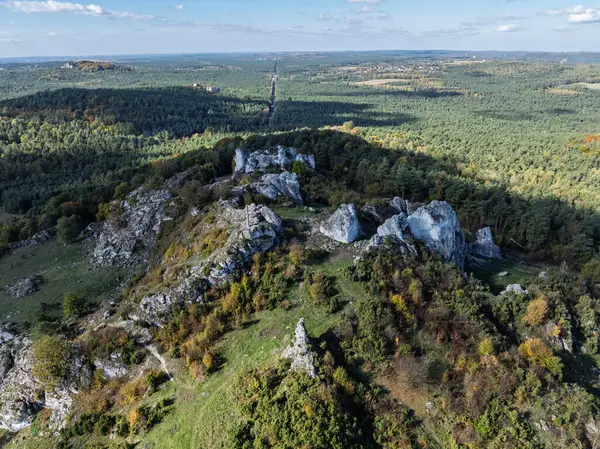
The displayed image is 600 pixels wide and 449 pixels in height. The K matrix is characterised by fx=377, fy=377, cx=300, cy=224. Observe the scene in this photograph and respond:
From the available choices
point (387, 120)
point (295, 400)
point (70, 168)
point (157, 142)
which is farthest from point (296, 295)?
point (387, 120)

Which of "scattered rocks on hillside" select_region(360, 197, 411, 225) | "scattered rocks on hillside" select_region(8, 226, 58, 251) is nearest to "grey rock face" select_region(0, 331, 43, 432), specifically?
"scattered rocks on hillside" select_region(8, 226, 58, 251)

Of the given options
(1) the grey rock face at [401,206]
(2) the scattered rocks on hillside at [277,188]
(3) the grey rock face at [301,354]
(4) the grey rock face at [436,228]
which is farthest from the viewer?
(1) the grey rock face at [401,206]

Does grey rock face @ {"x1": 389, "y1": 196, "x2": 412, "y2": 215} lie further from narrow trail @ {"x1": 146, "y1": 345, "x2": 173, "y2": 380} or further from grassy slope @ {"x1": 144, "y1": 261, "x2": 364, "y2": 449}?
narrow trail @ {"x1": 146, "y1": 345, "x2": 173, "y2": 380}

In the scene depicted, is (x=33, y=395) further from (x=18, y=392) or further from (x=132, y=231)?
(x=132, y=231)

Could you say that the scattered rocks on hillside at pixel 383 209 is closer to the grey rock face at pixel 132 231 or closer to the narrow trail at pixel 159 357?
the grey rock face at pixel 132 231

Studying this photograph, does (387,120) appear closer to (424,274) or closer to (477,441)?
(424,274)

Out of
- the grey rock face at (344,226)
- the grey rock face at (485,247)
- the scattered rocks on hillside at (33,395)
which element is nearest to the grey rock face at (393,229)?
the grey rock face at (344,226)
